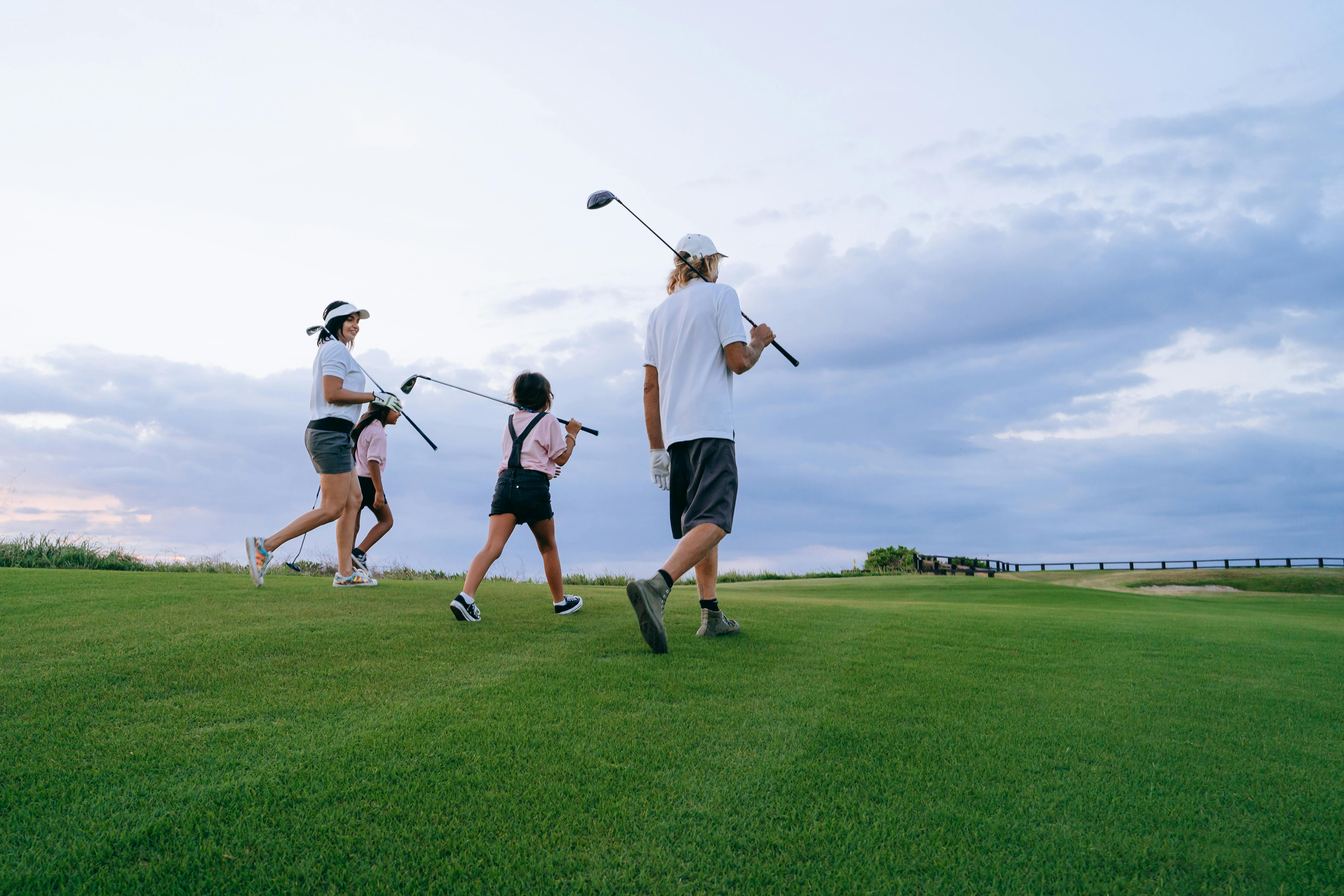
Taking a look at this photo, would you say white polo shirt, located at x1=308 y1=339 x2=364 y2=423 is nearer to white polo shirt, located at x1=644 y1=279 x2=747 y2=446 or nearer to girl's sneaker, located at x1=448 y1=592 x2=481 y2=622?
girl's sneaker, located at x1=448 y1=592 x2=481 y2=622

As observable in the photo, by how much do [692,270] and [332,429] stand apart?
4015 mm

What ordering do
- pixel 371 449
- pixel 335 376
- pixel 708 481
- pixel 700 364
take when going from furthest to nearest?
pixel 371 449 < pixel 335 376 < pixel 700 364 < pixel 708 481

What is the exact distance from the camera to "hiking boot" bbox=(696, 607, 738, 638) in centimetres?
526

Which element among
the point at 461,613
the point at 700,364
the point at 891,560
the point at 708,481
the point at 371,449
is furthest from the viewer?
the point at 891,560

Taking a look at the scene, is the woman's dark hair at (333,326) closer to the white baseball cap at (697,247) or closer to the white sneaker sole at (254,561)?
the white sneaker sole at (254,561)

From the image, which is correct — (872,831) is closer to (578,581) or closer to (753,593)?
(753,593)

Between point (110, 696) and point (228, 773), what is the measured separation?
1.29 m

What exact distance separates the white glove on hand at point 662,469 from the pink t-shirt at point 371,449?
547cm

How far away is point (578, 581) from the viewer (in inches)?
550

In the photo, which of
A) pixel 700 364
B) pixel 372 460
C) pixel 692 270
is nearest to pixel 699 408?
pixel 700 364

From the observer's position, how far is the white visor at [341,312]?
738 cm

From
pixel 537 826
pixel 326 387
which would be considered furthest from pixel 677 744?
pixel 326 387

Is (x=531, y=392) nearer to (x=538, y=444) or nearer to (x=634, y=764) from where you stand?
(x=538, y=444)

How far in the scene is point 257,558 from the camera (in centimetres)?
735
